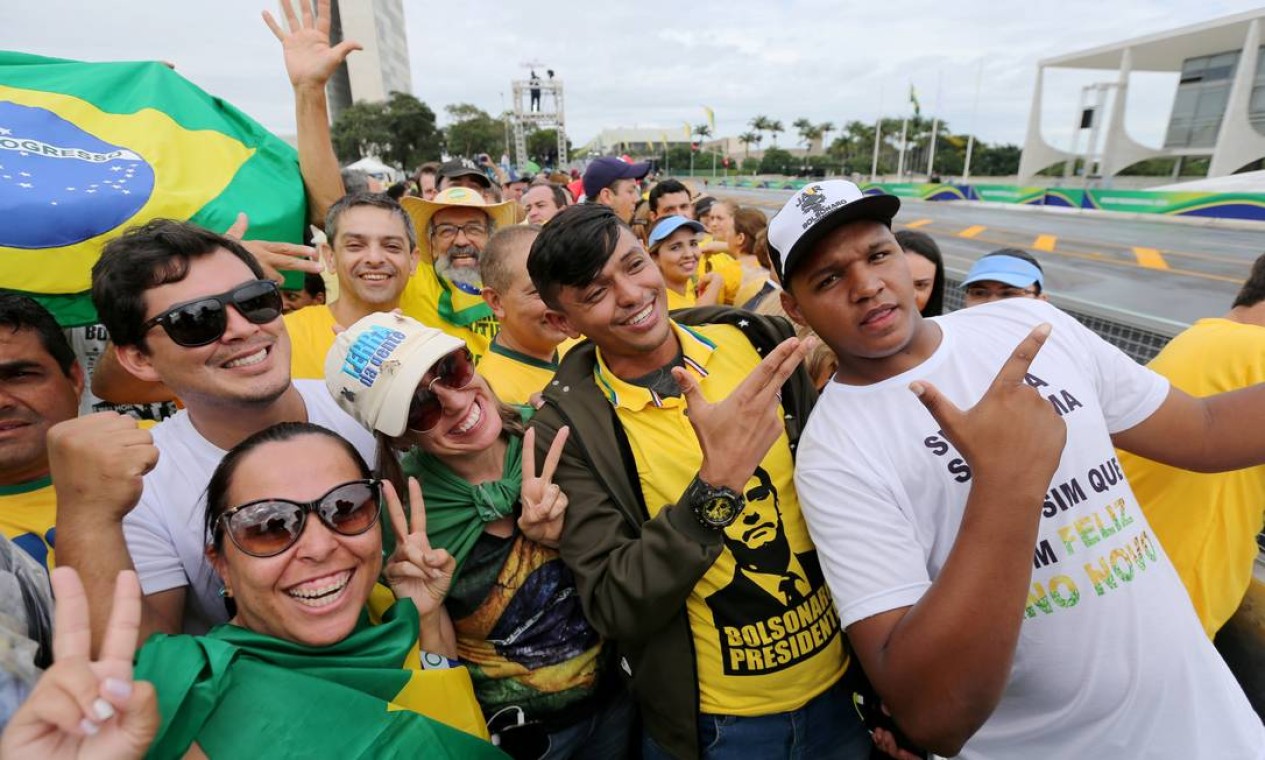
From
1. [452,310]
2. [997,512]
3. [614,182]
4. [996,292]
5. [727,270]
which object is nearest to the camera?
[997,512]

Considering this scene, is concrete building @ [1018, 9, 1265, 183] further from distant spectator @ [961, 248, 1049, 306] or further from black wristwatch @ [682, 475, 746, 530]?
black wristwatch @ [682, 475, 746, 530]

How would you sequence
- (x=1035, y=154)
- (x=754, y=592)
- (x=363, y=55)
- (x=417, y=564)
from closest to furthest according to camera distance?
(x=417, y=564)
(x=754, y=592)
(x=1035, y=154)
(x=363, y=55)

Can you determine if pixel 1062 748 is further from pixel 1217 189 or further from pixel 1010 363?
pixel 1217 189

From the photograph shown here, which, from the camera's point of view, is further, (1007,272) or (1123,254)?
(1123,254)

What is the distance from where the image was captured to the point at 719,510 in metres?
1.46

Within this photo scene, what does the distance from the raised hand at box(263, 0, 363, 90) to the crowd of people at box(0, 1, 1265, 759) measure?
1.41m

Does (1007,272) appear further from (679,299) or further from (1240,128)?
(1240,128)

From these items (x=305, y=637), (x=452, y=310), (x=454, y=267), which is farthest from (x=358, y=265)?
(x=305, y=637)

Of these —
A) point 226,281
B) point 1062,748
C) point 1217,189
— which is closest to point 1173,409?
point 1062,748

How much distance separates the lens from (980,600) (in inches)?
44.5

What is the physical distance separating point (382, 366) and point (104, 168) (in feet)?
4.07

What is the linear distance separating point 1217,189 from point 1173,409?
126 ft

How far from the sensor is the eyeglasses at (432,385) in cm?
170

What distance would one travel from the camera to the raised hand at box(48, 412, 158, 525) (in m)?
1.34
